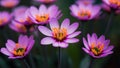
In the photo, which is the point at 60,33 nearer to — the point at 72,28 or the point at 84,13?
the point at 72,28

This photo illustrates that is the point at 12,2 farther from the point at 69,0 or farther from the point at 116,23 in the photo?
the point at 116,23

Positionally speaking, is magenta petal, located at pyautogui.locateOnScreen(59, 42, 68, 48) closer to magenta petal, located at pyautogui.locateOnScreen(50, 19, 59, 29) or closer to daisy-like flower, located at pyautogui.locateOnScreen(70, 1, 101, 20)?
magenta petal, located at pyautogui.locateOnScreen(50, 19, 59, 29)

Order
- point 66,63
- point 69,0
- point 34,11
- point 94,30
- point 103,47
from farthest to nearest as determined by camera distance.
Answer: point 69,0 < point 94,30 < point 66,63 < point 34,11 < point 103,47

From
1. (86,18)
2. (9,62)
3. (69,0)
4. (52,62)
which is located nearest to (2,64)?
(9,62)

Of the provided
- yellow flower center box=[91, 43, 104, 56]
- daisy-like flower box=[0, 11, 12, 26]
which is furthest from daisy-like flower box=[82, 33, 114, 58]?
daisy-like flower box=[0, 11, 12, 26]

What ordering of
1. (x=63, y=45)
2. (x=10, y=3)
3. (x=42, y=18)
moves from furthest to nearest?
(x=10, y=3) < (x=42, y=18) < (x=63, y=45)

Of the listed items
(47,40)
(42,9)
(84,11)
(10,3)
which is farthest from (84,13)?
(10,3)

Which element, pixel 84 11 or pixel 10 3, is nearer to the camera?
pixel 84 11
